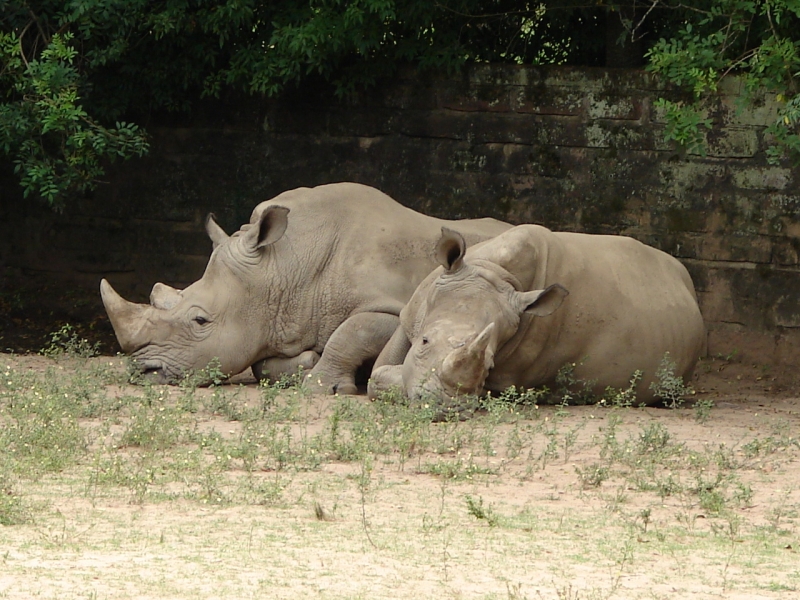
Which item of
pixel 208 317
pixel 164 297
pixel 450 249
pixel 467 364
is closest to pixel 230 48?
pixel 164 297

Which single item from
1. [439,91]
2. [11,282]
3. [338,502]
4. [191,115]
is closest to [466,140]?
[439,91]

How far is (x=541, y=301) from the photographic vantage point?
27.3ft

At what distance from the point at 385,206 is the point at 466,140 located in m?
1.63

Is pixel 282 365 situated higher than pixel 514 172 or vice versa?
pixel 514 172

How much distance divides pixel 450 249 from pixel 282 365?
5.74 feet

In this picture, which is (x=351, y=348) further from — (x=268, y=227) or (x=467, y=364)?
(x=467, y=364)

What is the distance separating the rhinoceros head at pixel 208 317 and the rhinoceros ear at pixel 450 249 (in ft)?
4.89

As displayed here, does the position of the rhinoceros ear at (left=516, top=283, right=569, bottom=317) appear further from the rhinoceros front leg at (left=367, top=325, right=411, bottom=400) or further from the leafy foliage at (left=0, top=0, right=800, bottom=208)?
the leafy foliage at (left=0, top=0, right=800, bottom=208)

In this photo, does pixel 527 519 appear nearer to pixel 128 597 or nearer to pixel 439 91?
pixel 128 597

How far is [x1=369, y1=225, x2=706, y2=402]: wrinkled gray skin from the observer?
820 cm

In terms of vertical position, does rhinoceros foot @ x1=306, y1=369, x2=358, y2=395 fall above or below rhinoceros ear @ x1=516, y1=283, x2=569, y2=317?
below

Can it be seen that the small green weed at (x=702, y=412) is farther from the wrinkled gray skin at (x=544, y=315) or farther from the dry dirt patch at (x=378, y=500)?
the wrinkled gray skin at (x=544, y=315)

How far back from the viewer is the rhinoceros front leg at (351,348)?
9125 mm

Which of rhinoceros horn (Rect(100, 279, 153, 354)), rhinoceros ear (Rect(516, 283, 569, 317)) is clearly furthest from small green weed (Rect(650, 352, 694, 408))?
rhinoceros horn (Rect(100, 279, 153, 354))
